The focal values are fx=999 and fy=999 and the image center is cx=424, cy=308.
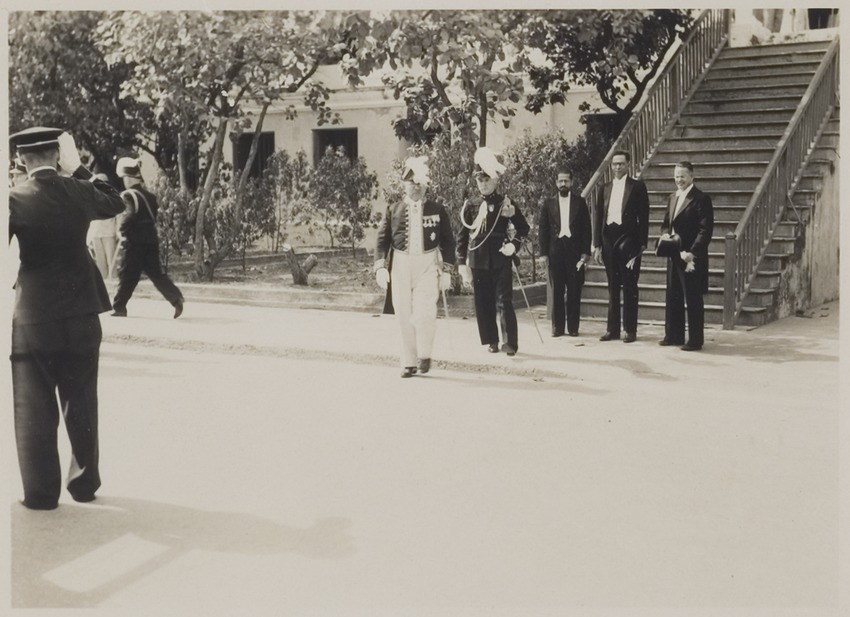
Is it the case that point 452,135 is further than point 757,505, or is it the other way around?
point 452,135

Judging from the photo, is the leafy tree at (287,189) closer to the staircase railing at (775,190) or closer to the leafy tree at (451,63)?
the leafy tree at (451,63)

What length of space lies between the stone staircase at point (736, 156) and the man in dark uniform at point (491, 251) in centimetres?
253

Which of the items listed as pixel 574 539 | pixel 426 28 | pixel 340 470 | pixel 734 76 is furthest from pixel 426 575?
pixel 734 76

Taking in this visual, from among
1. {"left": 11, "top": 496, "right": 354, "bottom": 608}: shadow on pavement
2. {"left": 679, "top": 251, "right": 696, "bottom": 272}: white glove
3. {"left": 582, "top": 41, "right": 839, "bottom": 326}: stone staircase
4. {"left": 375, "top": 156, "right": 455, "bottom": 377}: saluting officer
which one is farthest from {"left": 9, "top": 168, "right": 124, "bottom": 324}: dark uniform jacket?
{"left": 582, "top": 41, "right": 839, "bottom": 326}: stone staircase

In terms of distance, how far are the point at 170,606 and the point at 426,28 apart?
7.34 meters

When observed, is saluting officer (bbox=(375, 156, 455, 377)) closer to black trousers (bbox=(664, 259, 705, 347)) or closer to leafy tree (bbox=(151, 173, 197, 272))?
Answer: black trousers (bbox=(664, 259, 705, 347))

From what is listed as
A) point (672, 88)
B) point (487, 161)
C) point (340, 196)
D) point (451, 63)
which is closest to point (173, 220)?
point (340, 196)

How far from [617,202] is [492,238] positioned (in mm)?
1724

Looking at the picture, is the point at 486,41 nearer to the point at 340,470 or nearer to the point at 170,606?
the point at 340,470

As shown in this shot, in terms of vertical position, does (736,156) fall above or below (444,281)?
above

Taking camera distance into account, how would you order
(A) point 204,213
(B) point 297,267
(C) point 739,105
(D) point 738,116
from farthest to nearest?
(A) point 204,213 → (B) point 297,267 → (C) point 739,105 → (D) point 738,116

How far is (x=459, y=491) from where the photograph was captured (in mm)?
5719

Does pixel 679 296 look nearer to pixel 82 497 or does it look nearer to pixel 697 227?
pixel 697 227

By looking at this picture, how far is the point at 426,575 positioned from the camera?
178 inches
